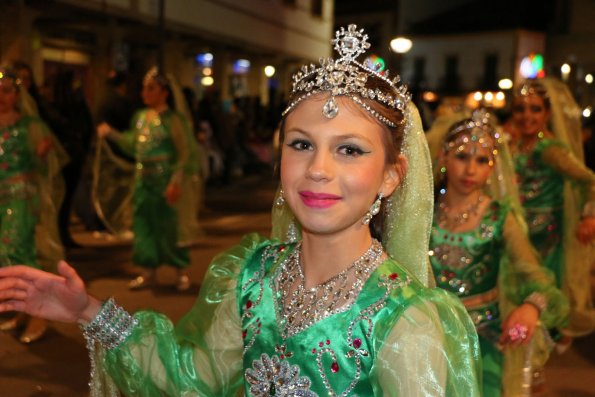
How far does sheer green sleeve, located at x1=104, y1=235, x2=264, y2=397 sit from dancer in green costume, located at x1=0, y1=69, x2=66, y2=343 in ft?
11.2

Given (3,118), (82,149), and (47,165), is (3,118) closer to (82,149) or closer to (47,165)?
(47,165)

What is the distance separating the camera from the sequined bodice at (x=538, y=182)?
17.3 feet

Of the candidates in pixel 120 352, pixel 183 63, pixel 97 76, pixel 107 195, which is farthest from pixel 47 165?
pixel 183 63

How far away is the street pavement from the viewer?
15.0 ft

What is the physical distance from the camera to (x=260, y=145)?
1752 centimetres

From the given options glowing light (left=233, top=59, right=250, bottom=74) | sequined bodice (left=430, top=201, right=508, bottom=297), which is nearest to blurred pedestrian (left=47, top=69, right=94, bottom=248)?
sequined bodice (left=430, top=201, right=508, bottom=297)

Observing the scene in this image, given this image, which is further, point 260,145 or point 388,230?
point 260,145

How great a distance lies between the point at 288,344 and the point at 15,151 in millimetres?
3830

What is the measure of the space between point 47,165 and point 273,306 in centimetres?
387

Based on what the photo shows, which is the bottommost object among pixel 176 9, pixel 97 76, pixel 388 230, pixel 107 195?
pixel 107 195

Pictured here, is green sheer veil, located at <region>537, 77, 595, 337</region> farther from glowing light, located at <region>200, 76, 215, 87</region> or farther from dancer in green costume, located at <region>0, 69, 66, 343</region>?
glowing light, located at <region>200, 76, 215, 87</region>

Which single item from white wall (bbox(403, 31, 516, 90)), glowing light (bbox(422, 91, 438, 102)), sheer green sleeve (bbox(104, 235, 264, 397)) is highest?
white wall (bbox(403, 31, 516, 90))

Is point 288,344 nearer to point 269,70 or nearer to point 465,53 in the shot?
point 269,70

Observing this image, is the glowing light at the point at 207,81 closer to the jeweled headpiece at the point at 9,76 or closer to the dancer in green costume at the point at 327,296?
the jeweled headpiece at the point at 9,76
